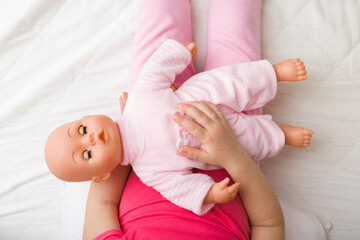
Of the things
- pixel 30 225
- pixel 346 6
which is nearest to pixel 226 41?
pixel 346 6

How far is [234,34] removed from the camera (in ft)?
3.10

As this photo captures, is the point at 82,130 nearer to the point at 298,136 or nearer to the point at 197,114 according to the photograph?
the point at 197,114

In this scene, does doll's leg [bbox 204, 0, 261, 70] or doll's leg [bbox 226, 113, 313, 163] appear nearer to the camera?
doll's leg [bbox 226, 113, 313, 163]

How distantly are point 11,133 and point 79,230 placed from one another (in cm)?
41

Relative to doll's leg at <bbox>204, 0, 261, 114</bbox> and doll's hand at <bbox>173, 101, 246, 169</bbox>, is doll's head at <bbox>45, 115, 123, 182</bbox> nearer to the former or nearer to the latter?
doll's hand at <bbox>173, 101, 246, 169</bbox>

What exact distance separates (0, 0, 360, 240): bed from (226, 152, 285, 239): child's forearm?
153mm

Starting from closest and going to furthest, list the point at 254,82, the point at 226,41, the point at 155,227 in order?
A: the point at 155,227 < the point at 254,82 < the point at 226,41

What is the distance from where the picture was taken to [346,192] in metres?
0.94

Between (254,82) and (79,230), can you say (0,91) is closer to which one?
(79,230)

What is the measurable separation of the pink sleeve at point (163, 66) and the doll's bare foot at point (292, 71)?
0.27 meters

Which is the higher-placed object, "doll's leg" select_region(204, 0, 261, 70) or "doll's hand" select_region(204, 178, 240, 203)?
"doll's leg" select_region(204, 0, 261, 70)

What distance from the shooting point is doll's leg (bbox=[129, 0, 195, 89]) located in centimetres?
93

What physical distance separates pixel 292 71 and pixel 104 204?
64 cm

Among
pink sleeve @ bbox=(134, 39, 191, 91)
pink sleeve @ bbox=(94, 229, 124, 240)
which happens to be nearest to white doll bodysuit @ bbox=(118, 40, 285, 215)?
pink sleeve @ bbox=(134, 39, 191, 91)
